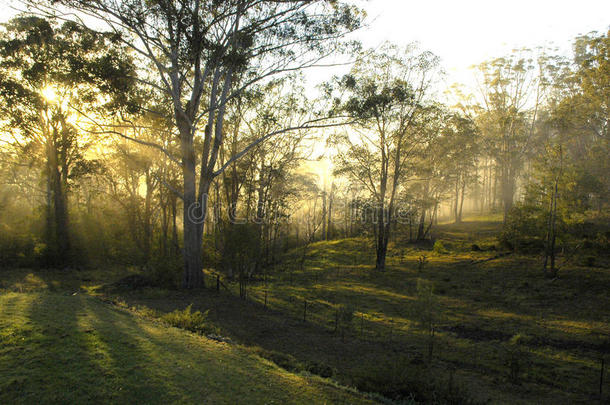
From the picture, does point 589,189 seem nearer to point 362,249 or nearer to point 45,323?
point 362,249

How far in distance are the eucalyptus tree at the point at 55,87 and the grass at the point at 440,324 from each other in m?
6.62

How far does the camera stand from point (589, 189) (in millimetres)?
23625

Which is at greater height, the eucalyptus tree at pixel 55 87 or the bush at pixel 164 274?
the eucalyptus tree at pixel 55 87

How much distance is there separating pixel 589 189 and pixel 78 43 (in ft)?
98.7

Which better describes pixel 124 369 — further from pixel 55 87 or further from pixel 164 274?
pixel 55 87

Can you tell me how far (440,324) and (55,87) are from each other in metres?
22.7

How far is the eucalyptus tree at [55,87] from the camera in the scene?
1475 centimetres

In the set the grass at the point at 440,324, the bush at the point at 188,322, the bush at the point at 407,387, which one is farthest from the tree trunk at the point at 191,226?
the bush at the point at 407,387

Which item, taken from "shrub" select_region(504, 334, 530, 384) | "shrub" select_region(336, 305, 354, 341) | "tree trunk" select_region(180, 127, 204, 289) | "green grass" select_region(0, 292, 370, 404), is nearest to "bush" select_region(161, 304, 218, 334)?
"green grass" select_region(0, 292, 370, 404)

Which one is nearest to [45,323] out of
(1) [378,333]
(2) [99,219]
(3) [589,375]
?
(1) [378,333]

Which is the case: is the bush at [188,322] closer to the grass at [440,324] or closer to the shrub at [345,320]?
the grass at [440,324]

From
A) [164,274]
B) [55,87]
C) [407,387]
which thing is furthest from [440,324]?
[55,87]

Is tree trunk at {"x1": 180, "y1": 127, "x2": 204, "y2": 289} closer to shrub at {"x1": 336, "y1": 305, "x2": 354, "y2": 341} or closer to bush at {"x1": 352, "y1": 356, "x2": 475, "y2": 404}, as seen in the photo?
shrub at {"x1": 336, "y1": 305, "x2": 354, "y2": 341}

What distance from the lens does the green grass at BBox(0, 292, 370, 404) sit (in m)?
4.06
